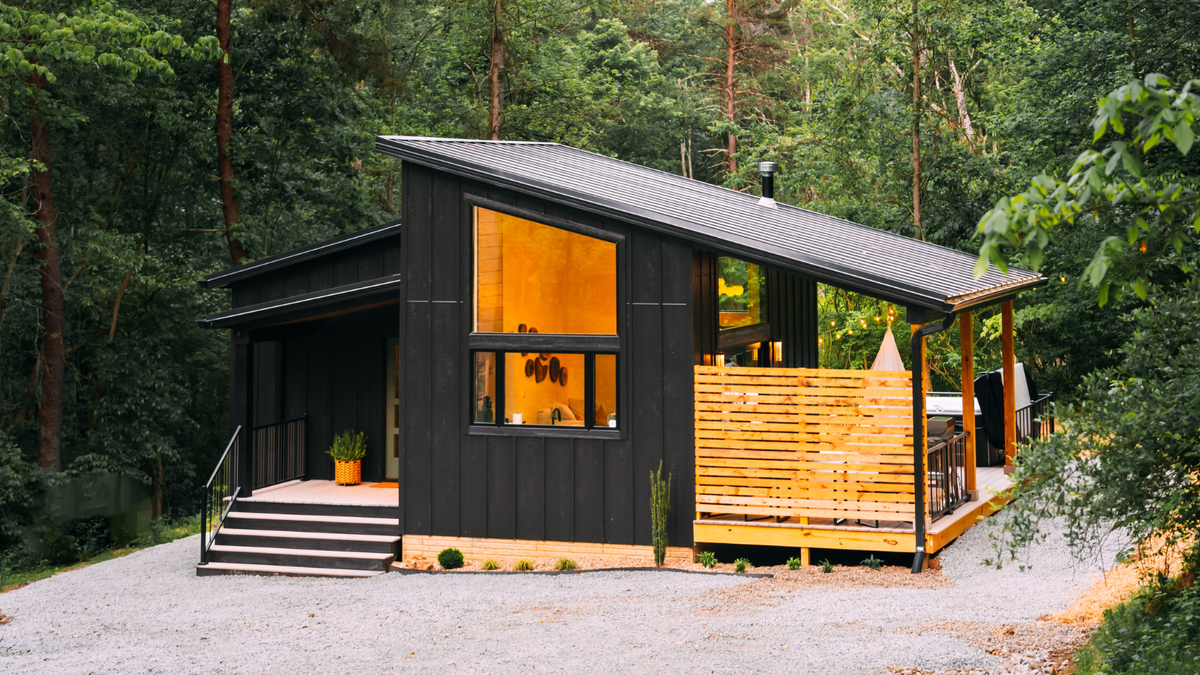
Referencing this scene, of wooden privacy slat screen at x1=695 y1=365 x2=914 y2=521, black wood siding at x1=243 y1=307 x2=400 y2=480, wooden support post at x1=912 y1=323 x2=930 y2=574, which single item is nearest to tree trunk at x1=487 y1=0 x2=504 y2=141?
black wood siding at x1=243 y1=307 x2=400 y2=480

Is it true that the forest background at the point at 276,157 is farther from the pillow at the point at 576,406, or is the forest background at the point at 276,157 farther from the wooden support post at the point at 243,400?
the pillow at the point at 576,406

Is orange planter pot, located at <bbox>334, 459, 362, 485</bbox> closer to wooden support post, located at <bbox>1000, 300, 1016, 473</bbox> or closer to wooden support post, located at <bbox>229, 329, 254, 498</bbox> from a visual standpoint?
wooden support post, located at <bbox>229, 329, 254, 498</bbox>

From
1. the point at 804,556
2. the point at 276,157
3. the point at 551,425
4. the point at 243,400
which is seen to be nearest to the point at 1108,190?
the point at 804,556

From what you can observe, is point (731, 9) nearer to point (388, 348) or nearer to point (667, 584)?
point (388, 348)

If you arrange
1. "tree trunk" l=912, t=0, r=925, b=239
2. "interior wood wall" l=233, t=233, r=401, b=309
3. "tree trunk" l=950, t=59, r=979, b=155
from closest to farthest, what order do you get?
"interior wood wall" l=233, t=233, r=401, b=309 < "tree trunk" l=912, t=0, r=925, b=239 < "tree trunk" l=950, t=59, r=979, b=155

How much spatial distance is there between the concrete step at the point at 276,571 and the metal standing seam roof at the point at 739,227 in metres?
4.20

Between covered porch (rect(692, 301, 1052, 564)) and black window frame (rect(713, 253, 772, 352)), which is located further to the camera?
black window frame (rect(713, 253, 772, 352))

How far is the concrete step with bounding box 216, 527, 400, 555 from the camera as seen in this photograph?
1059 cm

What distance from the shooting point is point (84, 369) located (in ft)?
63.1

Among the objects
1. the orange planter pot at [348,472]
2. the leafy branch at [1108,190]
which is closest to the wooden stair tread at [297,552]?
the orange planter pot at [348,472]

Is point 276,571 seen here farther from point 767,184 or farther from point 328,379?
point 767,184

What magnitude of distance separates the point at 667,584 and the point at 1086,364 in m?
13.5

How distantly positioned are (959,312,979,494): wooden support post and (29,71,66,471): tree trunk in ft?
45.5

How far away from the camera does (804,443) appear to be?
9422mm
